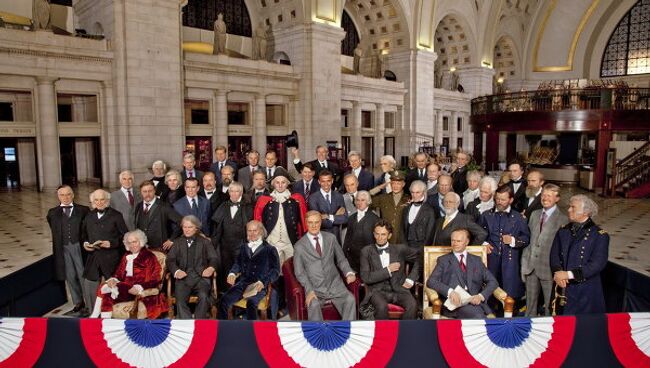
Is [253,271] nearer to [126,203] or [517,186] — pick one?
[126,203]

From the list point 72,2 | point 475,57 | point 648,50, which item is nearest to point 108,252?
point 72,2

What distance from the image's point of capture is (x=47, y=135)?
16266 mm

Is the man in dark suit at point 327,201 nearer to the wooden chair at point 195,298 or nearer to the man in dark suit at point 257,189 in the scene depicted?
the man in dark suit at point 257,189

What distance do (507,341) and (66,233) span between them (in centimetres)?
532

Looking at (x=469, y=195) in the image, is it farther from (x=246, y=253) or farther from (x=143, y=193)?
(x=143, y=193)

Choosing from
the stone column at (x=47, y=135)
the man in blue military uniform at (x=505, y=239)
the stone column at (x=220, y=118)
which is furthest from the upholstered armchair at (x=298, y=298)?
the stone column at (x=220, y=118)

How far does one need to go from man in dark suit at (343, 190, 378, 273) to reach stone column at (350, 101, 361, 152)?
2120cm

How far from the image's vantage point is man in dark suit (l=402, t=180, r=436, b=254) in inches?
234

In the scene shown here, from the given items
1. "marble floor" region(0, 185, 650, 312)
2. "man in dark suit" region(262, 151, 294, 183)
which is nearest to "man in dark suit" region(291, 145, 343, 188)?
"man in dark suit" region(262, 151, 294, 183)

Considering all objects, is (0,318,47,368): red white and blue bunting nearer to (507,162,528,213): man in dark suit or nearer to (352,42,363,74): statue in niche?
(507,162,528,213): man in dark suit

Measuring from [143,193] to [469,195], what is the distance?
15.5ft

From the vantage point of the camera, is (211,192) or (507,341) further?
(211,192)

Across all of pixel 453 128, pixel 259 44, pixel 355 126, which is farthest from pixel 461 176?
pixel 453 128

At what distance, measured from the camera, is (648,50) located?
1367 inches
